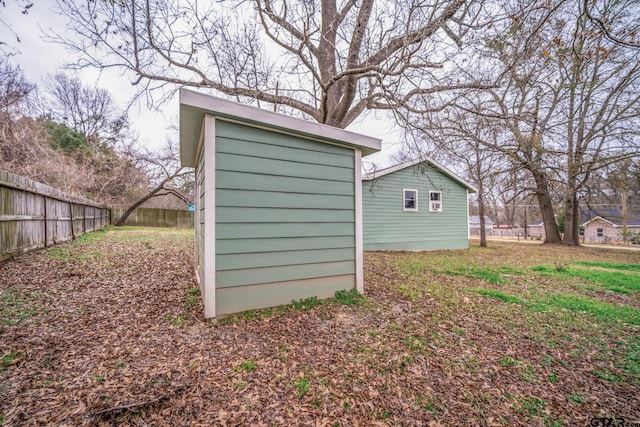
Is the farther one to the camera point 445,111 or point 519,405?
point 445,111

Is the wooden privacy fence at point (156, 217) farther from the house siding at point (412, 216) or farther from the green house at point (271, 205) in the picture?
the green house at point (271, 205)

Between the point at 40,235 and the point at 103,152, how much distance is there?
12668mm

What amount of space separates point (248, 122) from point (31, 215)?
17.4 feet

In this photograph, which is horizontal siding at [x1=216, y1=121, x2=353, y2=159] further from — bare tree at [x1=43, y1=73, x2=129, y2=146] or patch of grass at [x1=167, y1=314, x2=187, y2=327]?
bare tree at [x1=43, y1=73, x2=129, y2=146]

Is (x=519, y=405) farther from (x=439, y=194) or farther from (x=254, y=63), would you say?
(x=439, y=194)

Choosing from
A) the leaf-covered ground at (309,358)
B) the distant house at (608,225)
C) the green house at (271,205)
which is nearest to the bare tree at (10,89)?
the leaf-covered ground at (309,358)

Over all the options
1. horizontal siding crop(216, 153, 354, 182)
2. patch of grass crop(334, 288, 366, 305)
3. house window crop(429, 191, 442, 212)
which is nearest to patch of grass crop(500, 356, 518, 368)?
patch of grass crop(334, 288, 366, 305)

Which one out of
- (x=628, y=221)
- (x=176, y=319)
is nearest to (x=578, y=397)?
(x=176, y=319)

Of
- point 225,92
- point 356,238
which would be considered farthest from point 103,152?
point 356,238

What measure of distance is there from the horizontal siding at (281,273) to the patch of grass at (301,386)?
1.32m

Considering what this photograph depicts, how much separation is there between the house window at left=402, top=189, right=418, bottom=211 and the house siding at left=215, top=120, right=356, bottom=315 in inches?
275

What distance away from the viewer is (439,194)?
432 inches

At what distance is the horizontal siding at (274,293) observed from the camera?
2939 millimetres

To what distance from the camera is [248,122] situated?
3.04m
